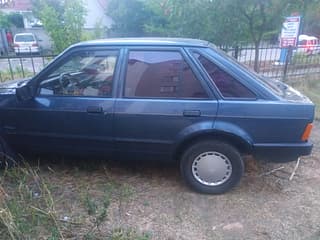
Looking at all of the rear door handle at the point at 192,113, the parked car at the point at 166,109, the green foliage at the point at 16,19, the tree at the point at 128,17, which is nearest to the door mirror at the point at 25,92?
the parked car at the point at 166,109

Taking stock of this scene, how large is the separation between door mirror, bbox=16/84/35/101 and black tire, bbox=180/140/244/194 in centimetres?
179

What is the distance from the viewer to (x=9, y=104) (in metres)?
3.39

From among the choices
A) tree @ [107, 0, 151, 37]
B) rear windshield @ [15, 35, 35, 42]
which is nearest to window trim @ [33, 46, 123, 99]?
tree @ [107, 0, 151, 37]

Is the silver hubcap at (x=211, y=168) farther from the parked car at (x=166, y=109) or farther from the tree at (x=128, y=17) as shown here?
the tree at (x=128, y=17)

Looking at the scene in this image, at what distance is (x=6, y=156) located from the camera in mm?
3561

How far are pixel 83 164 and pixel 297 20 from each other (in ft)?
21.8

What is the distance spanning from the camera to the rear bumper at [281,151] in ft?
9.84

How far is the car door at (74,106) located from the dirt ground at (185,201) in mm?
443

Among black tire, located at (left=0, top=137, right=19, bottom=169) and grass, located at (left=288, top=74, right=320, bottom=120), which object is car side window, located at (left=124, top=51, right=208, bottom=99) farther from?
grass, located at (left=288, top=74, right=320, bottom=120)

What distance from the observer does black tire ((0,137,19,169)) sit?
3.54 m

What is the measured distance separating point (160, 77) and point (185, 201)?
1.31 metres

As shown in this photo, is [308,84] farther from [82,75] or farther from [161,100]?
[82,75]

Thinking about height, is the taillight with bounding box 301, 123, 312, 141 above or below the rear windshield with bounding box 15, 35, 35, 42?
above

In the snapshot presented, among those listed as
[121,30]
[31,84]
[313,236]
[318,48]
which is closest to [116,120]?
[31,84]
